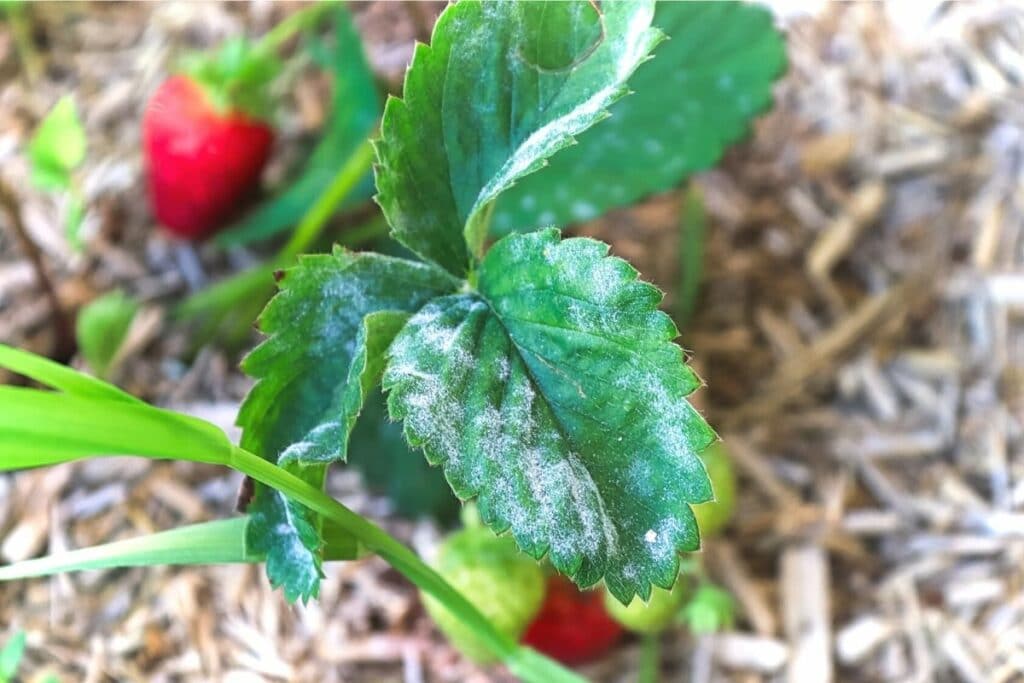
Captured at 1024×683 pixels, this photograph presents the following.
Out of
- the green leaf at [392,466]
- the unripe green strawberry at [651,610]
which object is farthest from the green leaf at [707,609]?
the green leaf at [392,466]

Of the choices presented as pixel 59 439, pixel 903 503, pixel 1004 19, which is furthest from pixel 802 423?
pixel 59 439

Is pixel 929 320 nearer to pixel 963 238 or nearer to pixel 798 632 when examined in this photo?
pixel 963 238

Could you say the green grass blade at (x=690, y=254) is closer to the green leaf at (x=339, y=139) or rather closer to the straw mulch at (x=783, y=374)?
the straw mulch at (x=783, y=374)

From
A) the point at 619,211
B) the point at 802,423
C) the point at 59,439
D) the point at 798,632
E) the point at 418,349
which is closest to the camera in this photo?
the point at 59,439

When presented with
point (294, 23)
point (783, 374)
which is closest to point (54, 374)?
point (294, 23)

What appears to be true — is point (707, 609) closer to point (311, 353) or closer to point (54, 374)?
point (311, 353)

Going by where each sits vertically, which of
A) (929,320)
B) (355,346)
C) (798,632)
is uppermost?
(355,346)
